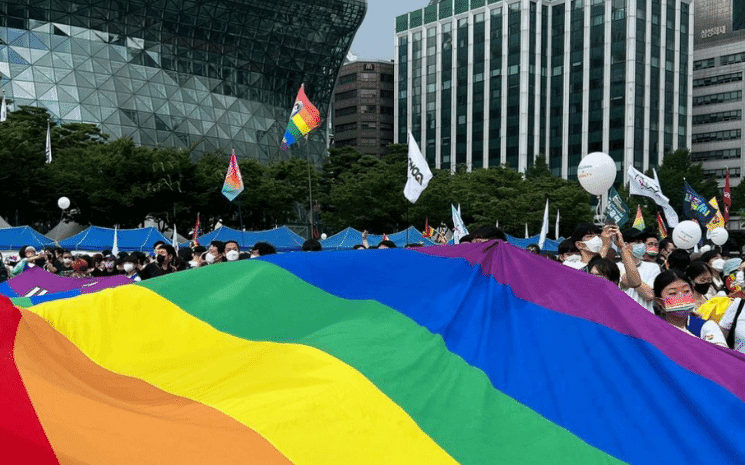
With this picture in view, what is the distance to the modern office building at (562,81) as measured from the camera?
293ft

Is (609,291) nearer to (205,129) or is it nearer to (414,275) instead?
(414,275)

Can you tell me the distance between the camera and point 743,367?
169 inches

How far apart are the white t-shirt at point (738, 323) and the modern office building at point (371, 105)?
10860 centimetres

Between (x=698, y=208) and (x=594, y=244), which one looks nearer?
(x=594, y=244)

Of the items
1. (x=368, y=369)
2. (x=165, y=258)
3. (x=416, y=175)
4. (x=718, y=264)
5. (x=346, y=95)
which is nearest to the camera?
(x=368, y=369)

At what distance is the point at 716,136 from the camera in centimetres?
9525

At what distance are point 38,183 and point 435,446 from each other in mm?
39999

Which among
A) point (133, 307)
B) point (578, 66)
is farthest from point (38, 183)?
point (578, 66)

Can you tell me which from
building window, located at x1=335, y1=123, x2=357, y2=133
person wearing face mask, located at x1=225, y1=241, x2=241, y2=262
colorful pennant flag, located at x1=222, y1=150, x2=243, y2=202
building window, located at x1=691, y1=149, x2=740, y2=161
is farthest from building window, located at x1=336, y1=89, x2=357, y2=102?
person wearing face mask, located at x1=225, y1=241, x2=241, y2=262

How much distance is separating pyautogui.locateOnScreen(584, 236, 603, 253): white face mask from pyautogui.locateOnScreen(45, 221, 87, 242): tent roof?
3625cm

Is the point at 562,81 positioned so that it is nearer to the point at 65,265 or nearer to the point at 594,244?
the point at 65,265

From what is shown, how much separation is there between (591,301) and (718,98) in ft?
334

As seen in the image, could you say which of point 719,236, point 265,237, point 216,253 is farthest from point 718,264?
point 265,237

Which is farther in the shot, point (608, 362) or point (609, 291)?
point (609, 291)
